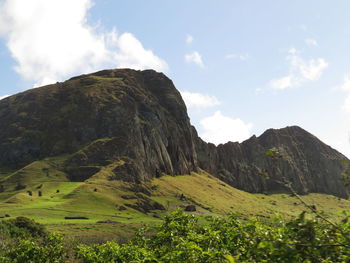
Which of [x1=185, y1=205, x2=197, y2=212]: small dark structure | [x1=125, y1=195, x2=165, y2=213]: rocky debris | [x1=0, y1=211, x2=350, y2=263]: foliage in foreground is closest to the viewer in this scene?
[x1=0, y1=211, x2=350, y2=263]: foliage in foreground

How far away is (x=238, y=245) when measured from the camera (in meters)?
22.8

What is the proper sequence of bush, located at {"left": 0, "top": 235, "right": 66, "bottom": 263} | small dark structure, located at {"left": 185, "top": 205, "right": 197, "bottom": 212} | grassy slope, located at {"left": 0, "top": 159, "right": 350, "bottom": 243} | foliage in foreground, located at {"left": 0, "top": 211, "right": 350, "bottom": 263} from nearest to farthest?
1. foliage in foreground, located at {"left": 0, "top": 211, "right": 350, "bottom": 263}
2. bush, located at {"left": 0, "top": 235, "right": 66, "bottom": 263}
3. grassy slope, located at {"left": 0, "top": 159, "right": 350, "bottom": 243}
4. small dark structure, located at {"left": 185, "top": 205, "right": 197, "bottom": 212}

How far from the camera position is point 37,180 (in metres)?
200

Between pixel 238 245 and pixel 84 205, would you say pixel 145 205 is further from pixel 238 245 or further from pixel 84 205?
pixel 238 245

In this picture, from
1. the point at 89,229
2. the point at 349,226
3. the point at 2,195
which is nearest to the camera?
the point at 349,226

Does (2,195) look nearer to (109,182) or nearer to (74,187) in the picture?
(74,187)

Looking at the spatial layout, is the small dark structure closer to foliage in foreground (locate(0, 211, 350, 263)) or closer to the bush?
foliage in foreground (locate(0, 211, 350, 263))

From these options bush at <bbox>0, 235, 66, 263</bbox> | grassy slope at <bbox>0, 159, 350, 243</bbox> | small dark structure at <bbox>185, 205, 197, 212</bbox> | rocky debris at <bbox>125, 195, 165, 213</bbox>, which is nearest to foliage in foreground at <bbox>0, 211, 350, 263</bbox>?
bush at <bbox>0, 235, 66, 263</bbox>

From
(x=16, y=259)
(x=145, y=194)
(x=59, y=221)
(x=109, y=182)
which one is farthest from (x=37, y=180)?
(x=16, y=259)

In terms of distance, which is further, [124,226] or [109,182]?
[109,182]

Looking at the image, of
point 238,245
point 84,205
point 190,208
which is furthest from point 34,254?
point 190,208

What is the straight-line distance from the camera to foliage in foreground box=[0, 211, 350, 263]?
823 cm

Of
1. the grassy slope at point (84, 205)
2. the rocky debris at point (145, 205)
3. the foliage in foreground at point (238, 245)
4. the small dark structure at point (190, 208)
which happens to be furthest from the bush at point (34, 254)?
the small dark structure at point (190, 208)

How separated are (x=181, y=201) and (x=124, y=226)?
233 ft
